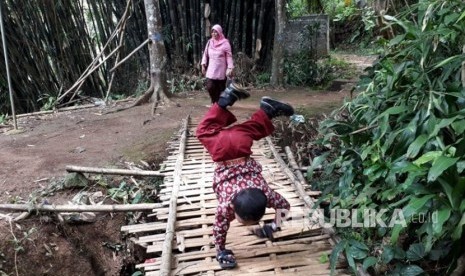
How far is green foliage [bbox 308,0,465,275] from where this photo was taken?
1669 millimetres

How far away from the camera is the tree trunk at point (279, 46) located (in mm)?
7109

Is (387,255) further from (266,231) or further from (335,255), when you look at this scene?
(266,231)

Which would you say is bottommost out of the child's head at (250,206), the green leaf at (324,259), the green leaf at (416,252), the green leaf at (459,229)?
the green leaf at (324,259)

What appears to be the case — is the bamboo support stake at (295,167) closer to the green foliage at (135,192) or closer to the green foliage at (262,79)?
the green foliage at (135,192)

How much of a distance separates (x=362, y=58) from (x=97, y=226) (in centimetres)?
990

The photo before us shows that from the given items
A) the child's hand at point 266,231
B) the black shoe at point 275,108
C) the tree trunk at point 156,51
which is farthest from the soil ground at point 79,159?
the black shoe at point 275,108

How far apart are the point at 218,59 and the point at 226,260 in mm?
3339

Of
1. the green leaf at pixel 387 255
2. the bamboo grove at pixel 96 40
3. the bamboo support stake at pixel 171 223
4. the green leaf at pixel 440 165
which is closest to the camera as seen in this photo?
the green leaf at pixel 440 165

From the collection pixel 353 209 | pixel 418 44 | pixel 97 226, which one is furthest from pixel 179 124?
pixel 418 44

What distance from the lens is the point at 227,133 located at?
7.89 feet

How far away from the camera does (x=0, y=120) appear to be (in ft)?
19.2

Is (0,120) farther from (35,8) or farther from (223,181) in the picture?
(223,181)

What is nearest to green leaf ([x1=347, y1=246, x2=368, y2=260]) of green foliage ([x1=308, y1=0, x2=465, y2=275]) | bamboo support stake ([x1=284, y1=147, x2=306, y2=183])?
green foliage ([x1=308, y1=0, x2=465, y2=275])

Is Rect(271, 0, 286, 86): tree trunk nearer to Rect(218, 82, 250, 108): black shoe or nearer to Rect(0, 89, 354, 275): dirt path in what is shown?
Rect(0, 89, 354, 275): dirt path
